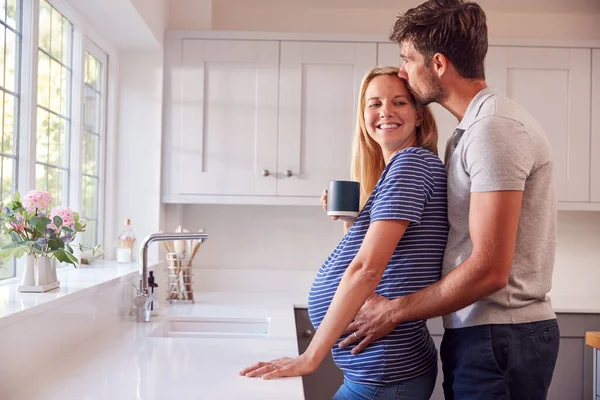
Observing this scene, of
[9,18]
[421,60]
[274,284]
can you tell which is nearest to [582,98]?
[274,284]

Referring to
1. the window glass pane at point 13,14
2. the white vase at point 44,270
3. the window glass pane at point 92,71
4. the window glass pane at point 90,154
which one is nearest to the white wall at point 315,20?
the window glass pane at point 92,71

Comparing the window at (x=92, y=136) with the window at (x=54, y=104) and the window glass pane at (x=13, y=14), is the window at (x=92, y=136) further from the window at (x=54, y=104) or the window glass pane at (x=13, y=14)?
the window glass pane at (x=13, y=14)

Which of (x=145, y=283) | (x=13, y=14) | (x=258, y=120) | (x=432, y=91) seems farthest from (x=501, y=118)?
(x=258, y=120)

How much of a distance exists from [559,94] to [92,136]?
2305 mm

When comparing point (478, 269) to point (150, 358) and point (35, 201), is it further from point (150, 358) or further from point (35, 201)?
point (35, 201)

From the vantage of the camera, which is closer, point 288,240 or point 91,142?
point 91,142

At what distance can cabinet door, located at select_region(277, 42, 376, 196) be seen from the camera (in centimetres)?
328

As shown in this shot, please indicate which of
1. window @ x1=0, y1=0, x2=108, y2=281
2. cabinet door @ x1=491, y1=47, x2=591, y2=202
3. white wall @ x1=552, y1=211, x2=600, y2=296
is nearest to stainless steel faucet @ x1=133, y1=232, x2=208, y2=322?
window @ x1=0, y1=0, x2=108, y2=281

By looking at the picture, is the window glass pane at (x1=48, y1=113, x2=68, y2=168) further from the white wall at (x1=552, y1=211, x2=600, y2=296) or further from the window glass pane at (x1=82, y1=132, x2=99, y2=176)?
the white wall at (x1=552, y1=211, x2=600, y2=296)

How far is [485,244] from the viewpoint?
4.42 feet

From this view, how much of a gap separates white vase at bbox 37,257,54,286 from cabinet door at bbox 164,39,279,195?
1.46 metres

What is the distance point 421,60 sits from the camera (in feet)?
5.06

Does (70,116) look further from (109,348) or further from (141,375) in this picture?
(141,375)

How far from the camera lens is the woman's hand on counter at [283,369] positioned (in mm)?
1466
